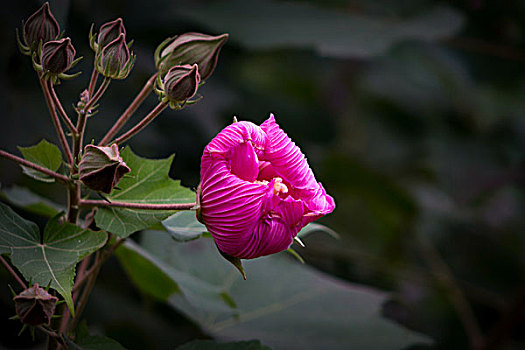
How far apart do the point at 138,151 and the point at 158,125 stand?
0.41ft

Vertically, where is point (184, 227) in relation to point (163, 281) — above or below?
above

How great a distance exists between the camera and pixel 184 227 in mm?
818

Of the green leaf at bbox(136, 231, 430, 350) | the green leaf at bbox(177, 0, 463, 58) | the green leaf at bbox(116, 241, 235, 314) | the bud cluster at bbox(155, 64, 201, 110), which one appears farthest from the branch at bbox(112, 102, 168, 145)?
the green leaf at bbox(177, 0, 463, 58)

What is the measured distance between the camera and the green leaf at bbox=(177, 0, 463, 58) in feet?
5.31

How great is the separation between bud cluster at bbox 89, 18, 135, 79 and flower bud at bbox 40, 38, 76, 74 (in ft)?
0.13

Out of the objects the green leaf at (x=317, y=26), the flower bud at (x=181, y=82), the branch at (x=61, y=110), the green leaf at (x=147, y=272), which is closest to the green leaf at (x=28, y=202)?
the green leaf at (x=147, y=272)

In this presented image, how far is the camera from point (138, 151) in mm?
1478

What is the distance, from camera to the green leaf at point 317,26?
1618 mm

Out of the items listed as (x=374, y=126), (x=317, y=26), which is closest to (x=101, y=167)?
(x=317, y=26)

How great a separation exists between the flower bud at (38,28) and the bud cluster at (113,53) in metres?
0.05

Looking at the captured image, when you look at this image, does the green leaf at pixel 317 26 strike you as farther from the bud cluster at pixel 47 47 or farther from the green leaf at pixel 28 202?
the bud cluster at pixel 47 47

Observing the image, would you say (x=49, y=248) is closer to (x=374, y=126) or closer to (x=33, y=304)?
(x=33, y=304)

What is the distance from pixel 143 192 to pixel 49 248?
15 centimetres

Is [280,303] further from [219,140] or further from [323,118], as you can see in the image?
[323,118]
